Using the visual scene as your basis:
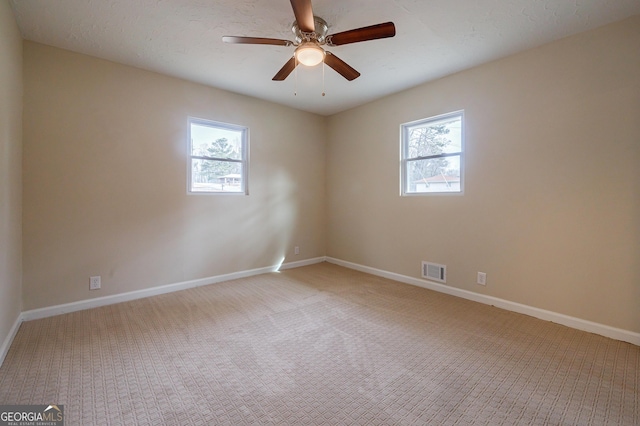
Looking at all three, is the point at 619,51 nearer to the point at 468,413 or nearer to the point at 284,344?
the point at 468,413

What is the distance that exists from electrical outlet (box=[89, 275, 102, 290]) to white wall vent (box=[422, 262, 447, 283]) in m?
3.80

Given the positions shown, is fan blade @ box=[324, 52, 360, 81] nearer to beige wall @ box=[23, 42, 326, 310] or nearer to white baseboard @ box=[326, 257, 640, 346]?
beige wall @ box=[23, 42, 326, 310]

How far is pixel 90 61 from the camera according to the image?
2916 mm

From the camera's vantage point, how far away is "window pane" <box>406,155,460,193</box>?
3.42 m

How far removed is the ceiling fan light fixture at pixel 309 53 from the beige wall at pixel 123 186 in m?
2.09

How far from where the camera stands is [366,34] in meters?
1.97

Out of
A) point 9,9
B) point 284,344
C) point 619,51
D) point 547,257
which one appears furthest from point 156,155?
point 619,51

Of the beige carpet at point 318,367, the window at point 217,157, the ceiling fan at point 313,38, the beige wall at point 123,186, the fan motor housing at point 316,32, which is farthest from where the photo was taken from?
the window at point 217,157

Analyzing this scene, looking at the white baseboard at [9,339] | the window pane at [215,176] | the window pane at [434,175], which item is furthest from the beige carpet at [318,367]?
the window pane at [215,176]

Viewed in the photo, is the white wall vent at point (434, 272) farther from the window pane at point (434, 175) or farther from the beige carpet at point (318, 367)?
the window pane at point (434, 175)

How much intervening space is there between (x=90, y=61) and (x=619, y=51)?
494cm

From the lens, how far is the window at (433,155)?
3.39 m

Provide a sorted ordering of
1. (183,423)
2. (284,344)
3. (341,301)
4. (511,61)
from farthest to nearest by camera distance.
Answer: (341,301), (511,61), (284,344), (183,423)

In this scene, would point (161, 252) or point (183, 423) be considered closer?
point (183, 423)
